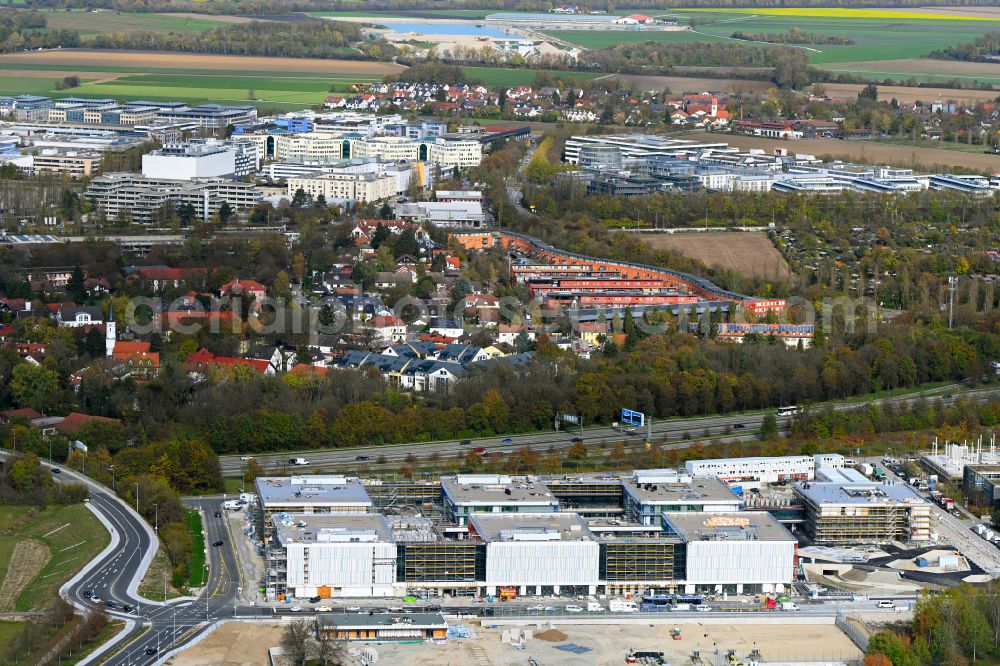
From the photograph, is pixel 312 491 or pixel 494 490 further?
pixel 494 490

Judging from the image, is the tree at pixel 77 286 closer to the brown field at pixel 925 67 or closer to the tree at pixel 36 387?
the tree at pixel 36 387

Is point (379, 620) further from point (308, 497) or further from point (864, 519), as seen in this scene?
point (864, 519)

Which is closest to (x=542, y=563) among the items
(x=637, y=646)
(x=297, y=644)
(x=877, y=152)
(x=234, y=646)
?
(x=637, y=646)

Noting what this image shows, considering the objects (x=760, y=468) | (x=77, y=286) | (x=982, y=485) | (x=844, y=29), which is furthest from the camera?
(x=844, y=29)

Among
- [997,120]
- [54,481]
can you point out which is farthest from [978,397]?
[997,120]

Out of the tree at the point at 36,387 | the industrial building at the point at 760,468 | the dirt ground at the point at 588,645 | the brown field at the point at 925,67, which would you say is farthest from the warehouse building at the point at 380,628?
the brown field at the point at 925,67
